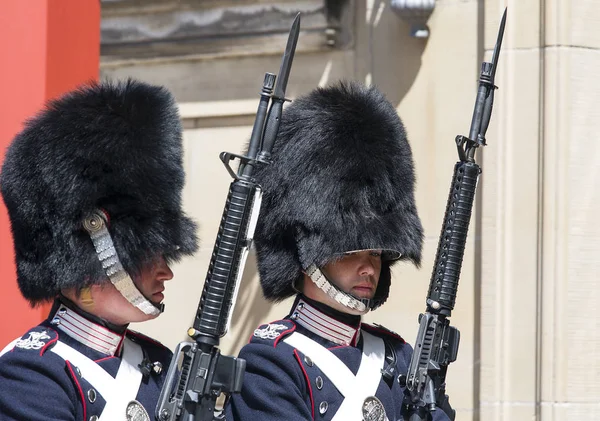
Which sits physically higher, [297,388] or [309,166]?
[309,166]

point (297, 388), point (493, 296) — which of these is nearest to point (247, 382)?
point (297, 388)

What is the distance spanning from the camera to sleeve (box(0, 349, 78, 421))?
4520mm

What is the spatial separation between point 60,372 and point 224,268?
59 cm

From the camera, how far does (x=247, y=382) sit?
4.91 metres

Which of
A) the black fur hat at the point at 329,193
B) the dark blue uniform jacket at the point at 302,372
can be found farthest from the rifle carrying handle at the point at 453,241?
the dark blue uniform jacket at the point at 302,372

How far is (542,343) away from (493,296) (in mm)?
299

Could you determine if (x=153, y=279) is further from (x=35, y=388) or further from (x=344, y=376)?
(x=344, y=376)


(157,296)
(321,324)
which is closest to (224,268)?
(157,296)

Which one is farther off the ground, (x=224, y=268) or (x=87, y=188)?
(x=87, y=188)

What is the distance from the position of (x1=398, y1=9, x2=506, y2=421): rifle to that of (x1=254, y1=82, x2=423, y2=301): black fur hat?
0.44 ft

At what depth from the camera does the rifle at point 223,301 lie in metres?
4.52

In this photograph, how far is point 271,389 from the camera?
4867 millimetres

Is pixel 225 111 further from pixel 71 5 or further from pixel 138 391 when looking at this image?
pixel 138 391

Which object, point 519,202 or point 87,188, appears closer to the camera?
point 87,188
